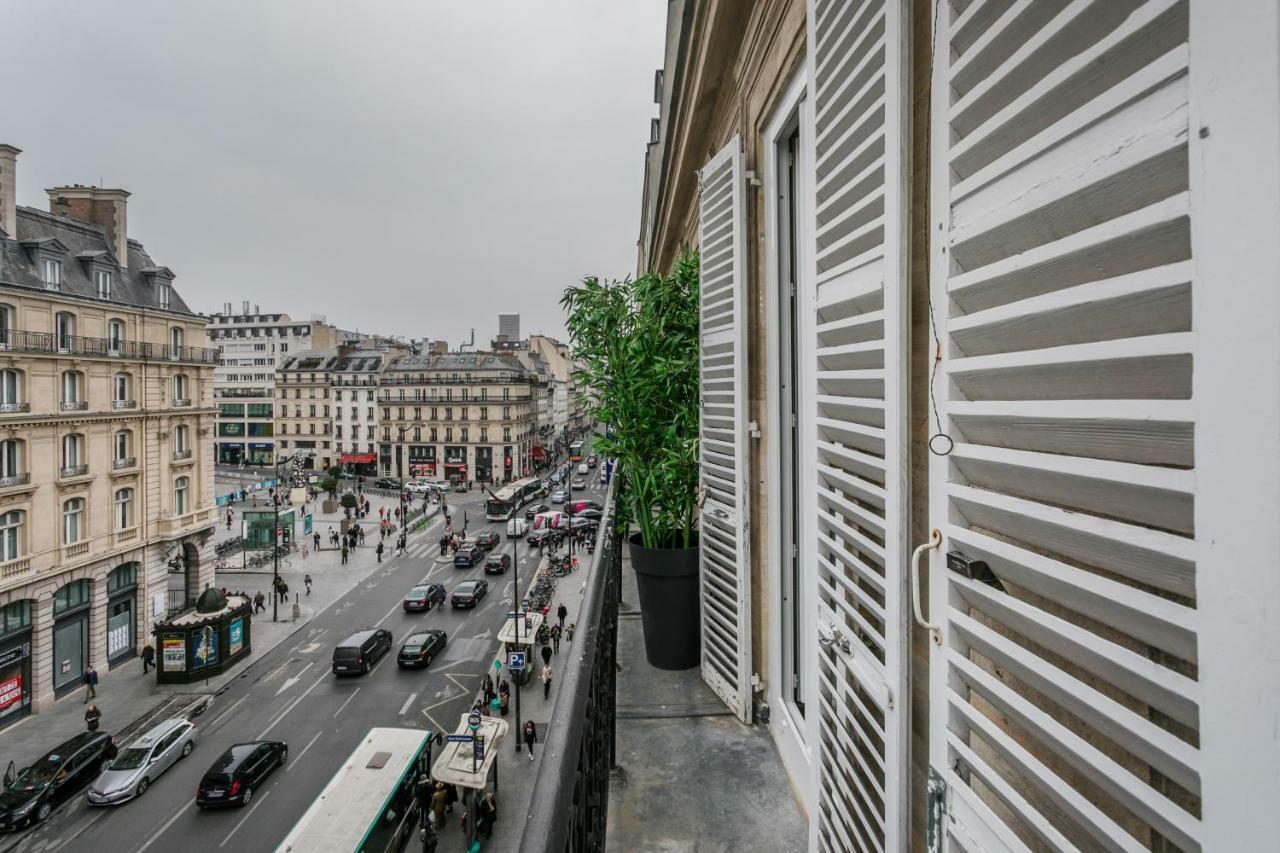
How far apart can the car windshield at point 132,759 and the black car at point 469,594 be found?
11656 mm

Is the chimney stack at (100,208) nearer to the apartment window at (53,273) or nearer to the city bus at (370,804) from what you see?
the apartment window at (53,273)

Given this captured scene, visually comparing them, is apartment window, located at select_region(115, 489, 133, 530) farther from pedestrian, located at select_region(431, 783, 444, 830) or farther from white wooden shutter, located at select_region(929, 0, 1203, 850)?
white wooden shutter, located at select_region(929, 0, 1203, 850)

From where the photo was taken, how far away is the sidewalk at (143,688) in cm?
1668

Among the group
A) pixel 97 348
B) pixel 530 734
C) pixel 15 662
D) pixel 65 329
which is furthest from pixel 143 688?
pixel 530 734

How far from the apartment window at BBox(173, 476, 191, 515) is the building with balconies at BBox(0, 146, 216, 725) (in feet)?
0.15

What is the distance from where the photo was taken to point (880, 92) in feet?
6.93

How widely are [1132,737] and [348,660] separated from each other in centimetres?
2101

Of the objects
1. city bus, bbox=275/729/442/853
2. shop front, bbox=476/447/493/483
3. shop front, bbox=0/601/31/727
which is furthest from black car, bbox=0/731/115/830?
shop front, bbox=476/447/493/483

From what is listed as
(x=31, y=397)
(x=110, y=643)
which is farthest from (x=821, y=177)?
(x=110, y=643)

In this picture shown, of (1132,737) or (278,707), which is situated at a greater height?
(1132,737)

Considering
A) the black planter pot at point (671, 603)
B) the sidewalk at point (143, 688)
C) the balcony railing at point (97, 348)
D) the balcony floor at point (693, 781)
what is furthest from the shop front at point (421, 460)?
the balcony floor at point (693, 781)

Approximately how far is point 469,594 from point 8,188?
18660 millimetres

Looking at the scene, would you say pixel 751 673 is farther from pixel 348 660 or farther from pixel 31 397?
pixel 31 397

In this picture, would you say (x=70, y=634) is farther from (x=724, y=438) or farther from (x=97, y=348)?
(x=724, y=438)
